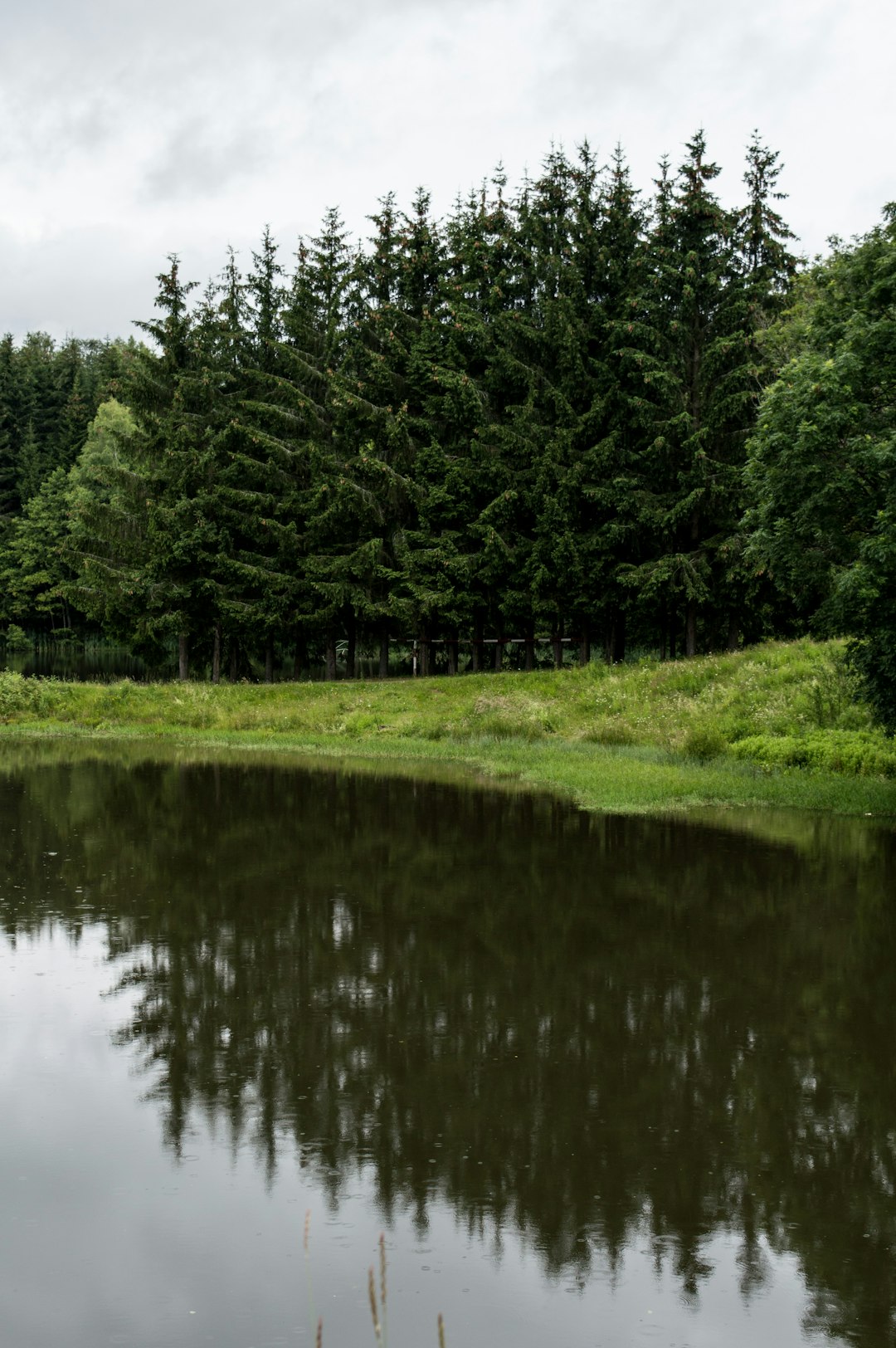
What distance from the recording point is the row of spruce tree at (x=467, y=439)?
40625mm

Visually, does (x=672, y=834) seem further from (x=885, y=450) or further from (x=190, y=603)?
(x=190, y=603)

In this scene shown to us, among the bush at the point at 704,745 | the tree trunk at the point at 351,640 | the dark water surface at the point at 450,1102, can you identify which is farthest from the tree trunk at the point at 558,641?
the dark water surface at the point at 450,1102

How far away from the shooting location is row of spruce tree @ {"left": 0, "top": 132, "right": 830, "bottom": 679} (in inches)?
1599

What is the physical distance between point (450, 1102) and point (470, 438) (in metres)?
38.0

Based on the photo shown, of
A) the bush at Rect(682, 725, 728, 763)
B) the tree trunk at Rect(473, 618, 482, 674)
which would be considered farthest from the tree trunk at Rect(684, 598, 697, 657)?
the bush at Rect(682, 725, 728, 763)

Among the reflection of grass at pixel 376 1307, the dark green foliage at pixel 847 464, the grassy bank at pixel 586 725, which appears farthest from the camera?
the grassy bank at pixel 586 725

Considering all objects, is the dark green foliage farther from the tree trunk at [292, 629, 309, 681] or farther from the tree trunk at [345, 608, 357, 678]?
the tree trunk at [292, 629, 309, 681]

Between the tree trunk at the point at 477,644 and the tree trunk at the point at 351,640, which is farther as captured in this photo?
the tree trunk at the point at 351,640

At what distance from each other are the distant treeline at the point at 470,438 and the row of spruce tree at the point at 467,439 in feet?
0.37

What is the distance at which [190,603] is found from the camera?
46.7m

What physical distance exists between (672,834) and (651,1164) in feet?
38.8

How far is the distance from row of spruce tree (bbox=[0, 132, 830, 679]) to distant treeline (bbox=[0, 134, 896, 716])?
11 centimetres

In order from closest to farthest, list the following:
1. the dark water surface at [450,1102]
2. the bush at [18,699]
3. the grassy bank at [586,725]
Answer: the dark water surface at [450,1102] < the grassy bank at [586,725] < the bush at [18,699]

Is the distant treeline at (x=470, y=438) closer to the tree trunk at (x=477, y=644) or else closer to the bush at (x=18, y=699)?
the tree trunk at (x=477, y=644)
